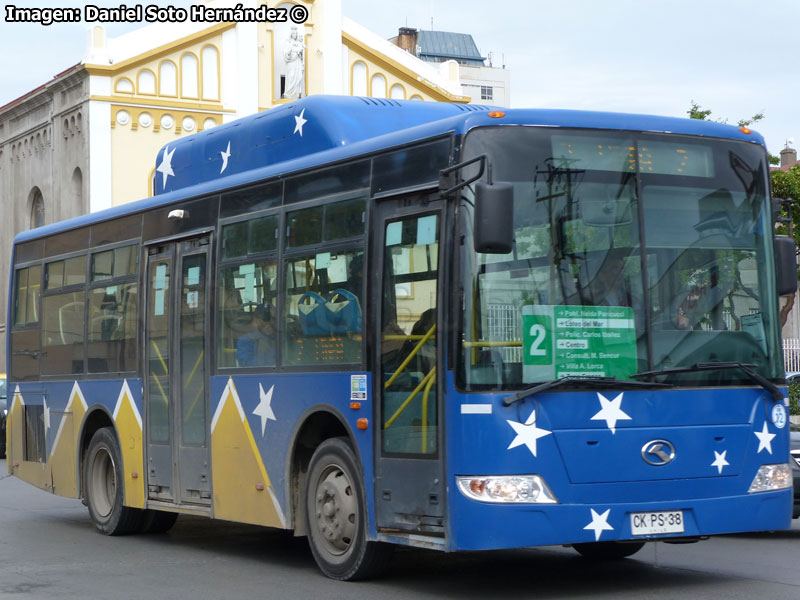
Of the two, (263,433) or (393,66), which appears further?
(393,66)

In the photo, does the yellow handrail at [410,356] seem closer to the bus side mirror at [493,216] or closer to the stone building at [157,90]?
the bus side mirror at [493,216]

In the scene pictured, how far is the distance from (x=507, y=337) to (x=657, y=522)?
4.90 ft

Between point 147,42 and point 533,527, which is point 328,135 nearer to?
point 533,527

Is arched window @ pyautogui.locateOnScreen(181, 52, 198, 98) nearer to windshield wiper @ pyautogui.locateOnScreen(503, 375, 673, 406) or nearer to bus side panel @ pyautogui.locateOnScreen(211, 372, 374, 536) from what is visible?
bus side panel @ pyautogui.locateOnScreen(211, 372, 374, 536)

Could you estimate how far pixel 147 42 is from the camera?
3916cm

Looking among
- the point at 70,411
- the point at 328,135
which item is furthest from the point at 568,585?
the point at 70,411

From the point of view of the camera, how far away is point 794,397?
26.9 metres

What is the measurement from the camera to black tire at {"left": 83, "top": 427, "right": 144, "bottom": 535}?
13273 millimetres

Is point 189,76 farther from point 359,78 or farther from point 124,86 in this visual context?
point 359,78

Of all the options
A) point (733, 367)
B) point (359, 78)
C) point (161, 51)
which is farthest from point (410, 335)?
point (359, 78)

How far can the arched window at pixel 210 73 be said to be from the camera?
1583 inches

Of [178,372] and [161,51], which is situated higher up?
[161,51]

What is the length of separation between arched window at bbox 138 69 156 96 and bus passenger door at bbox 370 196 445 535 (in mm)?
30998

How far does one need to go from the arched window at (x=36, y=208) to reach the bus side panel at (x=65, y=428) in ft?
A: 95.7
